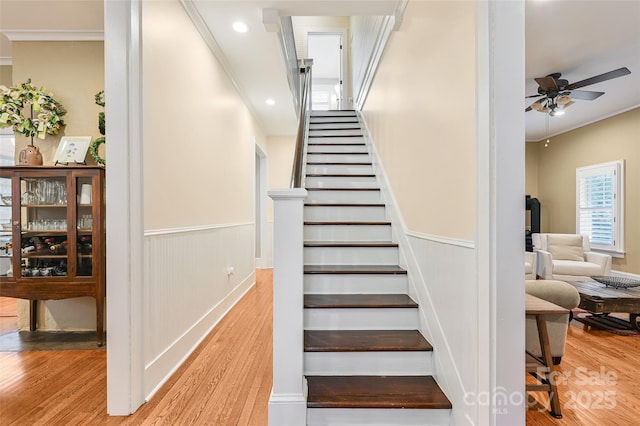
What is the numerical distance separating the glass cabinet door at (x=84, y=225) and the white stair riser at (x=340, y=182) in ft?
6.67

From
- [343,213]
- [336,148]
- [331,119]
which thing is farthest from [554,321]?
[331,119]

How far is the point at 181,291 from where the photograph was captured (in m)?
2.38

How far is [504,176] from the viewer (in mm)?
1239

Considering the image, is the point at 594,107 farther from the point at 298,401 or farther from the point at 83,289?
the point at 83,289

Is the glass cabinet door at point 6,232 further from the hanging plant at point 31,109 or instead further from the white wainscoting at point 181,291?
the white wainscoting at point 181,291

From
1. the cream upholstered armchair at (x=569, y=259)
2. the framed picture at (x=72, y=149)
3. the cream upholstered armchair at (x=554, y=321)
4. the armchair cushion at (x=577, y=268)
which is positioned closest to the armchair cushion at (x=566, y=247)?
the cream upholstered armchair at (x=569, y=259)

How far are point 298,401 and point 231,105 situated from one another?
328 centimetres

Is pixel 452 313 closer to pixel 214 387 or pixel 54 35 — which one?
pixel 214 387

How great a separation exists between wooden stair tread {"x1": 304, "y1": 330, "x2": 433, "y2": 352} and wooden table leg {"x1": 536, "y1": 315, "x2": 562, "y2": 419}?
0.65m

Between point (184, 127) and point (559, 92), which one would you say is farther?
point (559, 92)

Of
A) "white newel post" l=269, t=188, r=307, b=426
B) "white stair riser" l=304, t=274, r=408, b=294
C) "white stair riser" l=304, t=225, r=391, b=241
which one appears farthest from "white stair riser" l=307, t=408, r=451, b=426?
"white stair riser" l=304, t=225, r=391, b=241

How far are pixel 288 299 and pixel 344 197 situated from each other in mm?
1889

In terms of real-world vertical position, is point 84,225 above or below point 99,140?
below

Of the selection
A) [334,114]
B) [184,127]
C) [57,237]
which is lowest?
[57,237]
